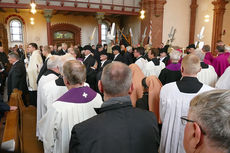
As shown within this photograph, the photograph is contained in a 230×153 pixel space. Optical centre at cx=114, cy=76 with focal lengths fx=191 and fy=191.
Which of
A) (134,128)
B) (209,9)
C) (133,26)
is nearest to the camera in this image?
(134,128)

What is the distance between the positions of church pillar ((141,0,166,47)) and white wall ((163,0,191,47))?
69cm

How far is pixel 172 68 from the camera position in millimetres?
4270

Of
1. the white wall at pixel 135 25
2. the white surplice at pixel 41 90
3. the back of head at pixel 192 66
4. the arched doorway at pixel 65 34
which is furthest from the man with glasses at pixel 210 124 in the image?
the arched doorway at pixel 65 34

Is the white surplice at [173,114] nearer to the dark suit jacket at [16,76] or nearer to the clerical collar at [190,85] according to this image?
the clerical collar at [190,85]

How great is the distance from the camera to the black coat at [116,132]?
1402 millimetres

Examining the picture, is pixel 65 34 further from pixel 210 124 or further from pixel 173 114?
pixel 210 124

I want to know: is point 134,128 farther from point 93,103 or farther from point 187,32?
point 187,32

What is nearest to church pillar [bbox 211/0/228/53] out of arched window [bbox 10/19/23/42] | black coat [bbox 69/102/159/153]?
black coat [bbox 69/102/159/153]

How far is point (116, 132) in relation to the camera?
143cm

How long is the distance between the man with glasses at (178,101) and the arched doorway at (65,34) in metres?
17.6

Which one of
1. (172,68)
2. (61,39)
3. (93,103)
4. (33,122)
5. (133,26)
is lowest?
(33,122)

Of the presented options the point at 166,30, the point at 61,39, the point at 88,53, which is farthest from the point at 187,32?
the point at 88,53

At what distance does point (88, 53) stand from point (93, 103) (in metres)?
4.90

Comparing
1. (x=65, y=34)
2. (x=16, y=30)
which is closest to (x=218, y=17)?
(x=65, y=34)
